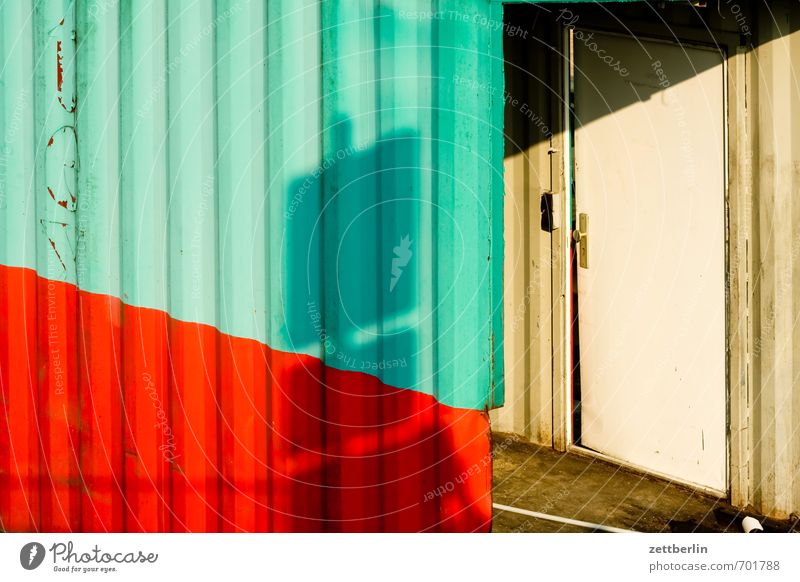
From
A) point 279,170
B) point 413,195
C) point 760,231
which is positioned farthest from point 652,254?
point 279,170

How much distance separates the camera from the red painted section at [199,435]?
12.3ft

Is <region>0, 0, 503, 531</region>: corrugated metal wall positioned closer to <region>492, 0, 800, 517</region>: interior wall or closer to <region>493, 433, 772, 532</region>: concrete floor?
<region>493, 433, 772, 532</region>: concrete floor

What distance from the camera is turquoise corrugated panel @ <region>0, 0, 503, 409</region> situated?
3.66m

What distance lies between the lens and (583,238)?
18.3 feet

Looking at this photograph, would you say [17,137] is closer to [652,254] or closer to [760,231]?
[652,254]

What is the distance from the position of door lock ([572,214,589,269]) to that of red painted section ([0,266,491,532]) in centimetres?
203

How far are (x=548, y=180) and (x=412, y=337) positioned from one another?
2.21 meters

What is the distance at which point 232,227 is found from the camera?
147 inches

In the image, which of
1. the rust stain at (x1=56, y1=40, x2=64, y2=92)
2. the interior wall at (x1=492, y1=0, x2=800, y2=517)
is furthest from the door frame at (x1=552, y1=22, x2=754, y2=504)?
the rust stain at (x1=56, y1=40, x2=64, y2=92)

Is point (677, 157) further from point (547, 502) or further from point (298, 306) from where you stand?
point (298, 306)

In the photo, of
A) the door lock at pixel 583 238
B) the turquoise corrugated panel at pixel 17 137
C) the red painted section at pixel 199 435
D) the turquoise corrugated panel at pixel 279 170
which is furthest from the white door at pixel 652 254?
the turquoise corrugated panel at pixel 17 137

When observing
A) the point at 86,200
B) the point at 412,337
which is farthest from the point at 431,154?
the point at 86,200

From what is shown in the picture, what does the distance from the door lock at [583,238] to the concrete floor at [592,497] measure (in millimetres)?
1010

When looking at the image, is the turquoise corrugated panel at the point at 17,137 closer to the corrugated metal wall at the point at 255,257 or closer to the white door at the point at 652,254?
the corrugated metal wall at the point at 255,257
